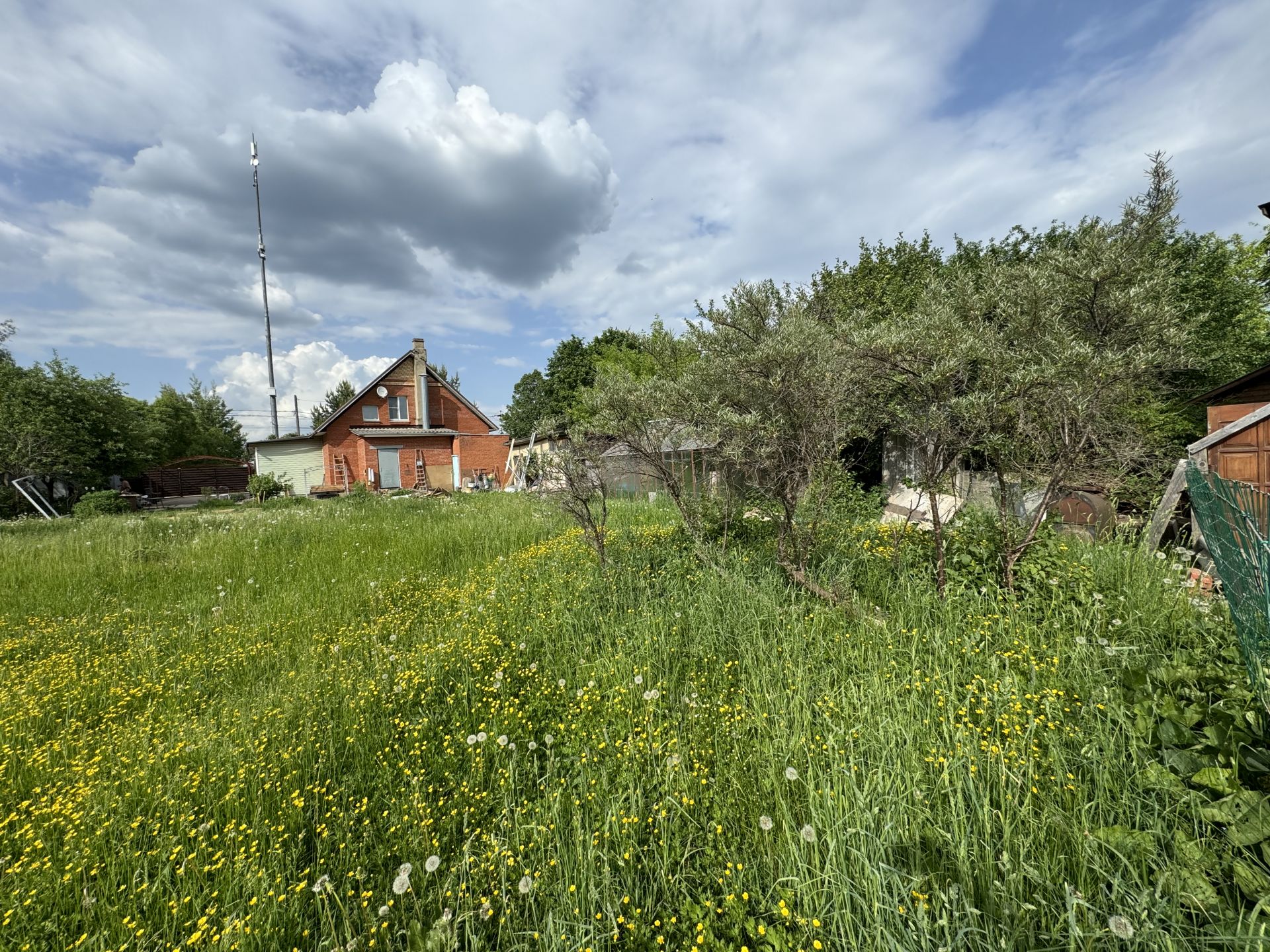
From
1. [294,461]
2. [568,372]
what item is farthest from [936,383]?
[568,372]

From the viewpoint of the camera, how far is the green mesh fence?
172 cm

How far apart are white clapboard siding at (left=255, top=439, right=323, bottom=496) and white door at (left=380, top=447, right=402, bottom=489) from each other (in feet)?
11.7

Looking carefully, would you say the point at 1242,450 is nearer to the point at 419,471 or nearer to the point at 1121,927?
the point at 1121,927

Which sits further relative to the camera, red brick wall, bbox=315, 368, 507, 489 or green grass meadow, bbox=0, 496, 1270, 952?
red brick wall, bbox=315, 368, 507, 489

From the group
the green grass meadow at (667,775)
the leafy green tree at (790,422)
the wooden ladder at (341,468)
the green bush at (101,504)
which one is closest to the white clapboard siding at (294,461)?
the wooden ladder at (341,468)

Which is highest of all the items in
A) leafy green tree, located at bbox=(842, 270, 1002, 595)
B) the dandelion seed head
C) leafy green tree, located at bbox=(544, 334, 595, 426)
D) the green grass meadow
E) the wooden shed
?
leafy green tree, located at bbox=(544, 334, 595, 426)

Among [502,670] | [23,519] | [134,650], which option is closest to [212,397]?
[23,519]

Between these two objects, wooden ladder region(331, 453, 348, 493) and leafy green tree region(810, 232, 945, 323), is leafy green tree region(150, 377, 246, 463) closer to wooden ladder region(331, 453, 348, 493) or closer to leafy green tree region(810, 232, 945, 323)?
wooden ladder region(331, 453, 348, 493)

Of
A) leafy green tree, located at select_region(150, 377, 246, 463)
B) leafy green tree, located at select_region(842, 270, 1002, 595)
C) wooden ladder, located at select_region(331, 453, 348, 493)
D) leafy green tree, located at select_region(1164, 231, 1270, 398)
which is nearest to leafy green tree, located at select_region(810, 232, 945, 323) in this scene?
leafy green tree, located at select_region(1164, 231, 1270, 398)

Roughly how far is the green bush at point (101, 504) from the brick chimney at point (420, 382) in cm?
1205

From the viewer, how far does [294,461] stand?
24234 mm

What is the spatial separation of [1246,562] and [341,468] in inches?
1107

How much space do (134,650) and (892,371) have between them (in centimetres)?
736

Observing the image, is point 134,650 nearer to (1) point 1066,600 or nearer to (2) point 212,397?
(1) point 1066,600
